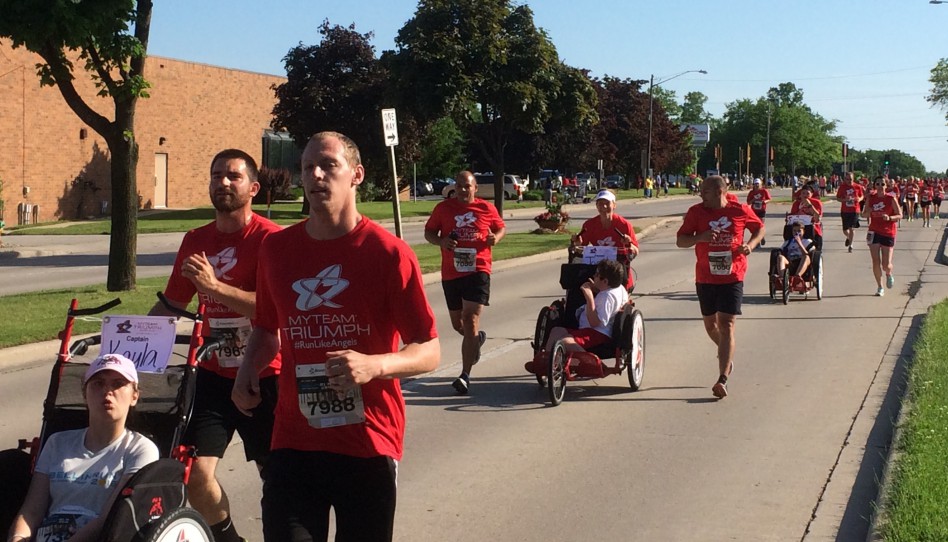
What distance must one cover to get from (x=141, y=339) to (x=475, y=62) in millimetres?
26955

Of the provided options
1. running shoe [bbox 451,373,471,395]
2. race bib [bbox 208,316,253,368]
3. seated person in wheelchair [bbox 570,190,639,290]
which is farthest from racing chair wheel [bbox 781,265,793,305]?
race bib [bbox 208,316,253,368]

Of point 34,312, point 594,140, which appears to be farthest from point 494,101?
point 594,140

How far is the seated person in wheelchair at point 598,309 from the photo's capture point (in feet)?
33.9

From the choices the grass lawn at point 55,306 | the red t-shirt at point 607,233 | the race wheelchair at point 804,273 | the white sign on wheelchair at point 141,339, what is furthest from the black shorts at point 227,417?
the race wheelchair at point 804,273

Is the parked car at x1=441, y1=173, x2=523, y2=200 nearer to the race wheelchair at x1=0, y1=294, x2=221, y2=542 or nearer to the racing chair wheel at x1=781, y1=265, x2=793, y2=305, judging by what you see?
the racing chair wheel at x1=781, y1=265, x2=793, y2=305

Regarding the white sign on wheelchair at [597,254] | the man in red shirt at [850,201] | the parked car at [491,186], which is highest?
the parked car at [491,186]

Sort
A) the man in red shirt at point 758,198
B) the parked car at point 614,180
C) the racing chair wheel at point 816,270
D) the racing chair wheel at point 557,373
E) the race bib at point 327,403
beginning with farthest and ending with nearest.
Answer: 1. the parked car at point 614,180
2. the man in red shirt at point 758,198
3. the racing chair wheel at point 816,270
4. the racing chair wheel at point 557,373
5. the race bib at point 327,403

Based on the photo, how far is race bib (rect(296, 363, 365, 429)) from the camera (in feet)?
12.8

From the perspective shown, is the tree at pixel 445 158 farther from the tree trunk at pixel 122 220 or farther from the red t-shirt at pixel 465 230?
the red t-shirt at pixel 465 230

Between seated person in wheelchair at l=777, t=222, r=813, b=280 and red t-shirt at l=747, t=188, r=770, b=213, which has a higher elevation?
red t-shirt at l=747, t=188, r=770, b=213

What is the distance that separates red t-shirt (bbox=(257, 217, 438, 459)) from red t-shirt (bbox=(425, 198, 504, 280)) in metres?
6.66

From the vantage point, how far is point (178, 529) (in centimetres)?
446

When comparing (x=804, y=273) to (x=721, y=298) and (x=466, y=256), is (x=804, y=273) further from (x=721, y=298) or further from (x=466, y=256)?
(x=466, y=256)

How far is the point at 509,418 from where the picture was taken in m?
9.46
